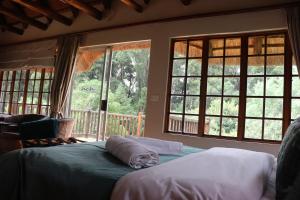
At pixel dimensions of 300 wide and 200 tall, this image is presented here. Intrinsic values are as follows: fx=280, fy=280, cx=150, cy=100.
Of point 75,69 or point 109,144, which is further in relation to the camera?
point 75,69

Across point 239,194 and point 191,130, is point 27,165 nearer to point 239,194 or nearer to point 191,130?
point 239,194

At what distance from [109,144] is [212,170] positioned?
0.90m

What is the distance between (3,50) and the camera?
7.56 m

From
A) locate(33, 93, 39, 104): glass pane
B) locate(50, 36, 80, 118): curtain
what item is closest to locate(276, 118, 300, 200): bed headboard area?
locate(50, 36, 80, 118): curtain

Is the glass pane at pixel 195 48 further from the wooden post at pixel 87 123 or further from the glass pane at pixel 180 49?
the wooden post at pixel 87 123

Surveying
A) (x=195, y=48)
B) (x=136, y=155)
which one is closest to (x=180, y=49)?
(x=195, y=48)

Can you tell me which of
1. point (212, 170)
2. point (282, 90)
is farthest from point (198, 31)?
point (212, 170)

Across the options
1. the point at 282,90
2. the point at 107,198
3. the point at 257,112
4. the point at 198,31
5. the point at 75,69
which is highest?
the point at 198,31

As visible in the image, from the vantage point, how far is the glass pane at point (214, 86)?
406 cm

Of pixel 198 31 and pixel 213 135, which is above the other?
pixel 198 31

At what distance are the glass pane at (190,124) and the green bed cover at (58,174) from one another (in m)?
2.44

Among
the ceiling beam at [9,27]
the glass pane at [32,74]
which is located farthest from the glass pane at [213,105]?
the ceiling beam at [9,27]

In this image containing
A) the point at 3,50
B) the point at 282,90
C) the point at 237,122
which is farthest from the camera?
the point at 3,50

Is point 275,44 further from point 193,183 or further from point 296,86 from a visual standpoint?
point 193,183
